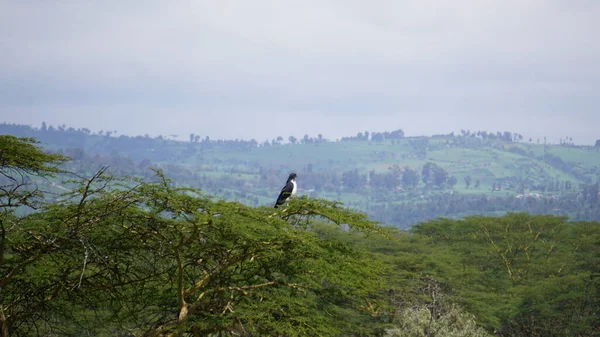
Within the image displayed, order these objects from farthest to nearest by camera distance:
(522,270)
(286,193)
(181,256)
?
(522,270), (286,193), (181,256)

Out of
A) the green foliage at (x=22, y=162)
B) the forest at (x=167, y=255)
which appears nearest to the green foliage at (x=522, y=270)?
the forest at (x=167, y=255)

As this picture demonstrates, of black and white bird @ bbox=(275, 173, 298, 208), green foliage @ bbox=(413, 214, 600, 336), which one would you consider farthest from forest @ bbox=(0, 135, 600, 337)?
green foliage @ bbox=(413, 214, 600, 336)

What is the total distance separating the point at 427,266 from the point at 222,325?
1732cm

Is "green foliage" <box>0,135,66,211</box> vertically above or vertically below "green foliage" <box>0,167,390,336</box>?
above

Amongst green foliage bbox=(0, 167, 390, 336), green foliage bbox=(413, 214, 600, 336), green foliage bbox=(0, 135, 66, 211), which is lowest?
green foliage bbox=(413, 214, 600, 336)

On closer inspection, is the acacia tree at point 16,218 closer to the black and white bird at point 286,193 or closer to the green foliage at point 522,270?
the black and white bird at point 286,193

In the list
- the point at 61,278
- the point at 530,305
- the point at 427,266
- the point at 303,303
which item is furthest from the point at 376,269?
the point at 530,305

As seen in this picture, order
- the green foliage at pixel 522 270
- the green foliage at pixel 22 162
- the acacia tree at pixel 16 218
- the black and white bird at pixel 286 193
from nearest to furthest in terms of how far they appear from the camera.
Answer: the acacia tree at pixel 16 218 → the green foliage at pixel 22 162 → the black and white bird at pixel 286 193 → the green foliage at pixel 522 270

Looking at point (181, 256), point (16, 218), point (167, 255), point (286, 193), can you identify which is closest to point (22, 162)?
point (16, 218)

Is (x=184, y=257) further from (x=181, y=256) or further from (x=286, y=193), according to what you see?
(x=286, y=193)

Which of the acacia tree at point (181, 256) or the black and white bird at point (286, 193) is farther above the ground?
the black and white bird at point (286, 193)

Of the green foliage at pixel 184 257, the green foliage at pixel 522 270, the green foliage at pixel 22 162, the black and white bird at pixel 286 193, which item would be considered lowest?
the green foliage at pixel 522 270

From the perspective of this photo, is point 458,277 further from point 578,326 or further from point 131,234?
point 131,234

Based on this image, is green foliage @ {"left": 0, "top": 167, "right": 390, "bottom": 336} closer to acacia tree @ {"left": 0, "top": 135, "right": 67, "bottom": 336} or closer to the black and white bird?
acacia tree @ {"left": 0, "top": 135, "right": 67, "bottom": 336}
